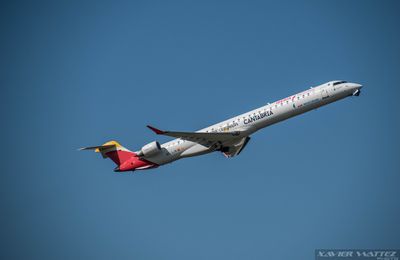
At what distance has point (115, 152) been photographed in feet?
167

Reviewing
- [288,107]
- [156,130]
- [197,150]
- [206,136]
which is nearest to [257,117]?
[288,107]

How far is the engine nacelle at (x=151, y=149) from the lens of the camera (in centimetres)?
4706

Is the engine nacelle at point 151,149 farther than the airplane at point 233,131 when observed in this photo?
Yes

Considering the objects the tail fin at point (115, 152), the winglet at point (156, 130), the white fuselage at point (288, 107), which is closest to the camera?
the winglet at point (156, 130)

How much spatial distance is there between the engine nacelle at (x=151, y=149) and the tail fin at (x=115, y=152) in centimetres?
314

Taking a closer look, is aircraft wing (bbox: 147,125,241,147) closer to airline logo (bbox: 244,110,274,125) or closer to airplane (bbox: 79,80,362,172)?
airplane (bbox: 79,80,362,172)

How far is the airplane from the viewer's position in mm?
44812

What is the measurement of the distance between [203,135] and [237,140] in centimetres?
295

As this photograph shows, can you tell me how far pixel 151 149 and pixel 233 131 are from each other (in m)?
6.35

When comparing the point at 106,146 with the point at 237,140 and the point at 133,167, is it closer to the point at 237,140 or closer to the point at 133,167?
the point at 133,167

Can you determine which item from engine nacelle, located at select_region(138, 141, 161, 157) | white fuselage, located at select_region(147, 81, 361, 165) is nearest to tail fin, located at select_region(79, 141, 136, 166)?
engine nacelle, located at select_region(138, 141, 161, 157)

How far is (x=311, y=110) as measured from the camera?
149ft

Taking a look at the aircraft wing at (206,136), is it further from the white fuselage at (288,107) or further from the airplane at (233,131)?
the white fuselage at (288,107)

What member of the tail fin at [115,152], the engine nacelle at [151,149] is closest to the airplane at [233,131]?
the engine nacelle at [151,149]
